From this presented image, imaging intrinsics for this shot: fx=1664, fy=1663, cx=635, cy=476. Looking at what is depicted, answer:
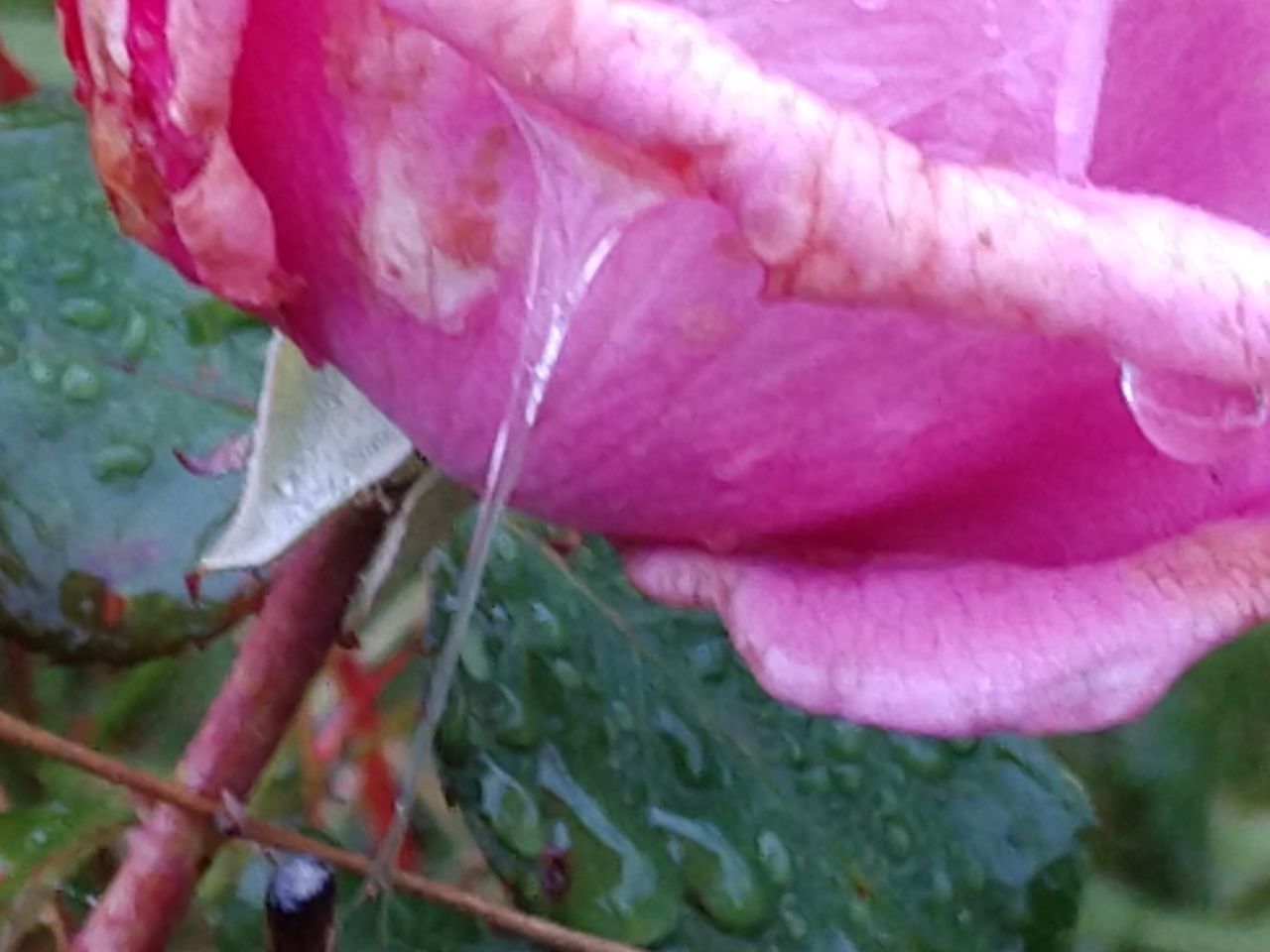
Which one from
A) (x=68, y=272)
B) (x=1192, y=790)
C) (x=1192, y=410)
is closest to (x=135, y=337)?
(x=68, y=272)

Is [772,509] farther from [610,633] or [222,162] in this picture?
[610,633]

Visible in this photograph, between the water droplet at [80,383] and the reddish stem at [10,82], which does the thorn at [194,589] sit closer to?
the water droplet at [80,383]

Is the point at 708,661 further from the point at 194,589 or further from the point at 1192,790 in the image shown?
the point at 1192,790

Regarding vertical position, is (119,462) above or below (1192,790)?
above

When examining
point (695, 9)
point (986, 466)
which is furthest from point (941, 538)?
point (695, 9)

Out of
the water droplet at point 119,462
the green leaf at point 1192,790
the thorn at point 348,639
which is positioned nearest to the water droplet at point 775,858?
the thorn at point 348,639

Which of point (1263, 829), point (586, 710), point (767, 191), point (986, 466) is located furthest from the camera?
point (1263, 829)
